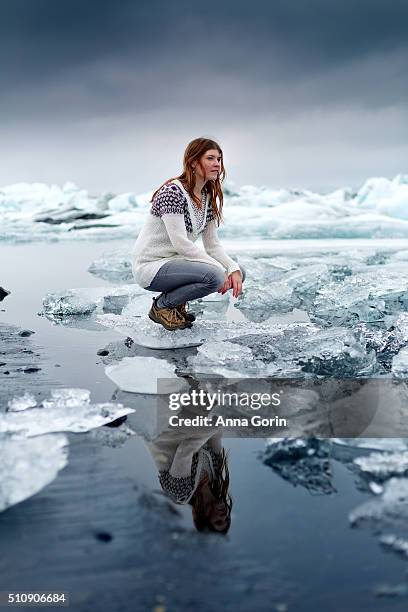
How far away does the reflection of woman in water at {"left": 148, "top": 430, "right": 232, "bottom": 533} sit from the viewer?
4.17ft

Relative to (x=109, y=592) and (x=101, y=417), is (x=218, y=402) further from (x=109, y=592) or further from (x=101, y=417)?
(x=109, y=592)

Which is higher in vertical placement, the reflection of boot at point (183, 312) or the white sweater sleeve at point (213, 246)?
the white sweater sleeve at point (213, 246)

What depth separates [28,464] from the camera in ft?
4.85

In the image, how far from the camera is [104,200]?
19.3 metres

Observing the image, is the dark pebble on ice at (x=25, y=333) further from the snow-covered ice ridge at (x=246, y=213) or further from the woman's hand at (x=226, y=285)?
the snow-covered ice ridge at (x=246, y=213)

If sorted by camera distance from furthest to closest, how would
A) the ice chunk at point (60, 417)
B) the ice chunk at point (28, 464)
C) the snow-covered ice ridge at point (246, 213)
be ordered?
the snow-covered ice ridge at point (246, 213), the ice chunk at point (60, 417), the ice chunk at point (28, 464)

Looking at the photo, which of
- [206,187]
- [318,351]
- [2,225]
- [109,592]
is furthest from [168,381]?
[2,225]

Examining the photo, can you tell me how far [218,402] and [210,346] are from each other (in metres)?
0.54

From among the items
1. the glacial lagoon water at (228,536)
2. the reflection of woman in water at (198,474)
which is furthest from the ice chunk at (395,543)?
the reflection of woman in water at (198,474)

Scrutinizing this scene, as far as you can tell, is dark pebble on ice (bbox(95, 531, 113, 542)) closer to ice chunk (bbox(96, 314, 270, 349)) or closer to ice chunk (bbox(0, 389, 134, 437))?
ice chunk (bbox(0, 389, 134, 437))

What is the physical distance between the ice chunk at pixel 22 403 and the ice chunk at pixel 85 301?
5.51ft

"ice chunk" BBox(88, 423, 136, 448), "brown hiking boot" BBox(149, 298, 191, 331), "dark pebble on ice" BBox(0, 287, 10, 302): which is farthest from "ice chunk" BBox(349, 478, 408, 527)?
"dark pebble on ice" BBox(0, 287, 10, 302)

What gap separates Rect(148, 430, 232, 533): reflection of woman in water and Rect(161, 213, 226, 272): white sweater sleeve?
102 cm

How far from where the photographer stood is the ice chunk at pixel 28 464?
136 cm
